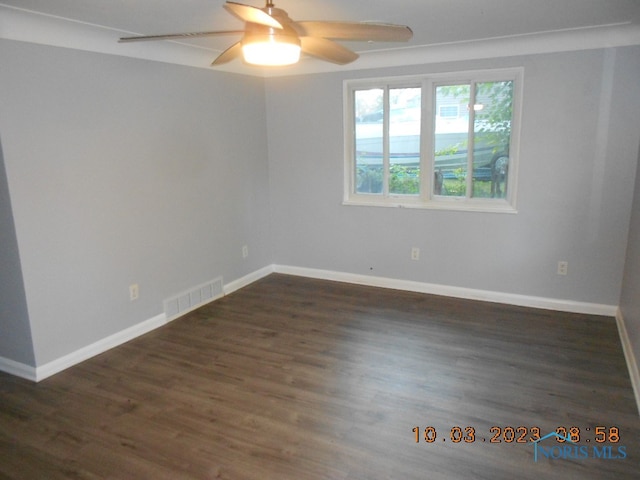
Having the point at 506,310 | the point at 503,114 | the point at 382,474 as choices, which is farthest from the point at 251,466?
the point at 503,114

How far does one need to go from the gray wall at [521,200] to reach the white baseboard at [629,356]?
0.98 ft

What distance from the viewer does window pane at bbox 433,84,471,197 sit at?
406cm

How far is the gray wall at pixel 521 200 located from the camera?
3.49 meters

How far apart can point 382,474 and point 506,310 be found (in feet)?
7.72

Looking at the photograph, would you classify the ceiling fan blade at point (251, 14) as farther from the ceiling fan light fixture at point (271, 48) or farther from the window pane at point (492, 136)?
the window pane at point (492, 136)

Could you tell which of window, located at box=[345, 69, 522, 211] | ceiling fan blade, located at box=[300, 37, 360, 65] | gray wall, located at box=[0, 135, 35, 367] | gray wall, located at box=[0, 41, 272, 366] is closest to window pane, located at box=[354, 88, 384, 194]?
window, located at box=[345, 69, 522, 211]

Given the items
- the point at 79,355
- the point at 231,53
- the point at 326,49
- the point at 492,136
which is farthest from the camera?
the point at 492,136

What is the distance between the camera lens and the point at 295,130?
4.77m

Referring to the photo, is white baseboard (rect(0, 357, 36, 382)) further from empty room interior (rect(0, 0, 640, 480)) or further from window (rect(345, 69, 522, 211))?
window (rect(345, 69, 522, 211))

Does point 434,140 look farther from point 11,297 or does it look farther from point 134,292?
point 11,297

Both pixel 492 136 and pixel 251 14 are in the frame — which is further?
pixel 492 136

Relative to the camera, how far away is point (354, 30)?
1.96 m

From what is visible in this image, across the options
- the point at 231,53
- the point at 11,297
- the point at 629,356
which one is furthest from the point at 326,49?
the point at 629,356

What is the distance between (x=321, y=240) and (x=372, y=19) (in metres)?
2.48
